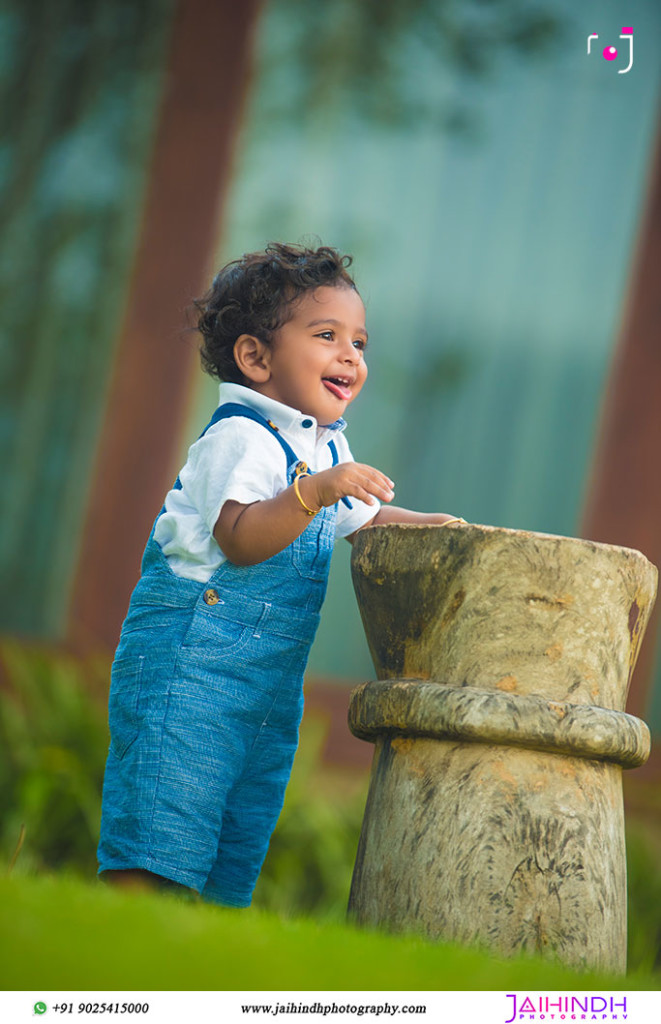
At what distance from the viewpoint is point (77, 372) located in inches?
176

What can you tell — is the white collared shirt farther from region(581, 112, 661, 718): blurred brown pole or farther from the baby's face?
region(581, 112, 661, 718): blurred brown pole

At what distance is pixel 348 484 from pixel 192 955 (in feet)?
2.80

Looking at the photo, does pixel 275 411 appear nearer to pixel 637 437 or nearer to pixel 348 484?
pixel 348 484

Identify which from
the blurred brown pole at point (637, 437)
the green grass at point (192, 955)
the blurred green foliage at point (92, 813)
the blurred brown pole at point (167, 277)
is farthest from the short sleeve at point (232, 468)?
the blurred brown pole at point (637, 437)

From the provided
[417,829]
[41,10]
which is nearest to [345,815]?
[417,829]

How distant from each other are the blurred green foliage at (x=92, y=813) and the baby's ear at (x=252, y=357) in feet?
5.16

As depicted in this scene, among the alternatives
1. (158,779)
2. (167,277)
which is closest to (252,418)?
(158,779)

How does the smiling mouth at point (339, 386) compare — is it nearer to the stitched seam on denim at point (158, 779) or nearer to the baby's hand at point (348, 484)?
the baby's hand at point (348, 484)

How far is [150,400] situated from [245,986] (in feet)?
10.8

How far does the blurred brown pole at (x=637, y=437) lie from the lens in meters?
4.22

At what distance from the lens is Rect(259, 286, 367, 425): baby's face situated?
2139 mm

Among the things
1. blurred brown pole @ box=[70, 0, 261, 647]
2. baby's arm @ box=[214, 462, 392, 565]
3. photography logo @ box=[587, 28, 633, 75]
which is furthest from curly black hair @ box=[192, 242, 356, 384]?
photography logo @ box=[587, 28, 633, 75]

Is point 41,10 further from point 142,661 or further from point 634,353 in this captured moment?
point 142,661

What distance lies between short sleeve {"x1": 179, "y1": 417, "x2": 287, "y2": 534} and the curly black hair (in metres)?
0.24
